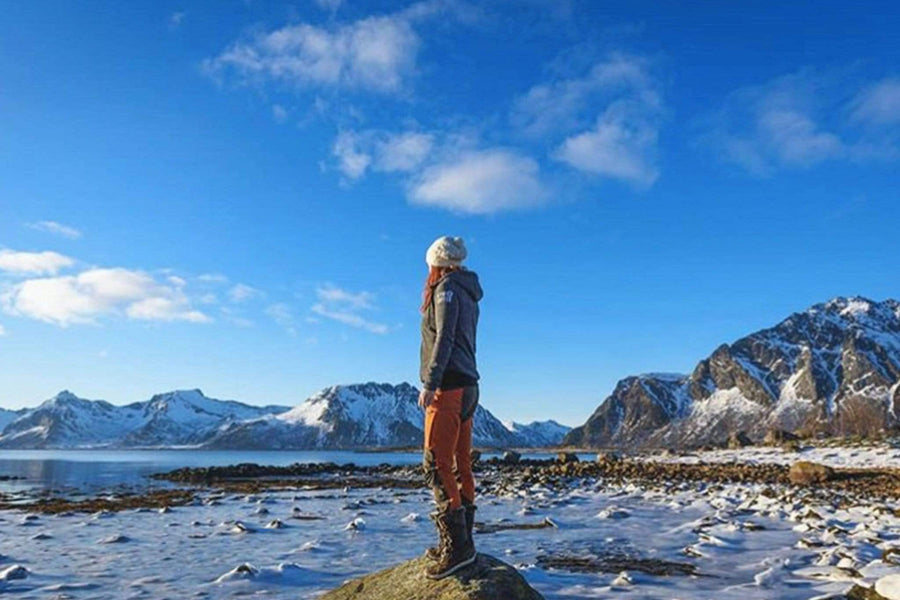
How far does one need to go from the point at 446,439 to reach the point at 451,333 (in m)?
1.24

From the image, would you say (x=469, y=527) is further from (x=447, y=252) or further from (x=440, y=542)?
(x=447, y=252)

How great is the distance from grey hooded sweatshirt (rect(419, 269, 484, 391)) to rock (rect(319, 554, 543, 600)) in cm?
211

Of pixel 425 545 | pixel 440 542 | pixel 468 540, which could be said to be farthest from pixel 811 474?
pixel 440 542

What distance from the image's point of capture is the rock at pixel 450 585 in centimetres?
684

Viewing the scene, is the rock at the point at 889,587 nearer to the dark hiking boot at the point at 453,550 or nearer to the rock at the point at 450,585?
the rock at the point at 450,585

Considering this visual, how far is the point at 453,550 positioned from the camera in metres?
7.49

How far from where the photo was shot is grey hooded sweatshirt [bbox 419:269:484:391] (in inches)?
289

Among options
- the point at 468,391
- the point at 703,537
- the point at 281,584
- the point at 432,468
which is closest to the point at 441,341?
the point at 468,391

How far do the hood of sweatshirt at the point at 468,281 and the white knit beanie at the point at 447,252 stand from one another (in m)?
0.16

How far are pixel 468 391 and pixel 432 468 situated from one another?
3.24 ft

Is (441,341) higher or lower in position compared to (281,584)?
higher

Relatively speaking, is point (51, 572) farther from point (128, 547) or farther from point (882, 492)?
point (882, 492)

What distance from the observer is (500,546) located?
1338cm

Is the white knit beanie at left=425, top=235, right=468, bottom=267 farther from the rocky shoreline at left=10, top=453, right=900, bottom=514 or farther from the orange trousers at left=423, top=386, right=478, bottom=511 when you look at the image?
the rocky shoreline at left=10, top=453, right=900, bottom=514
